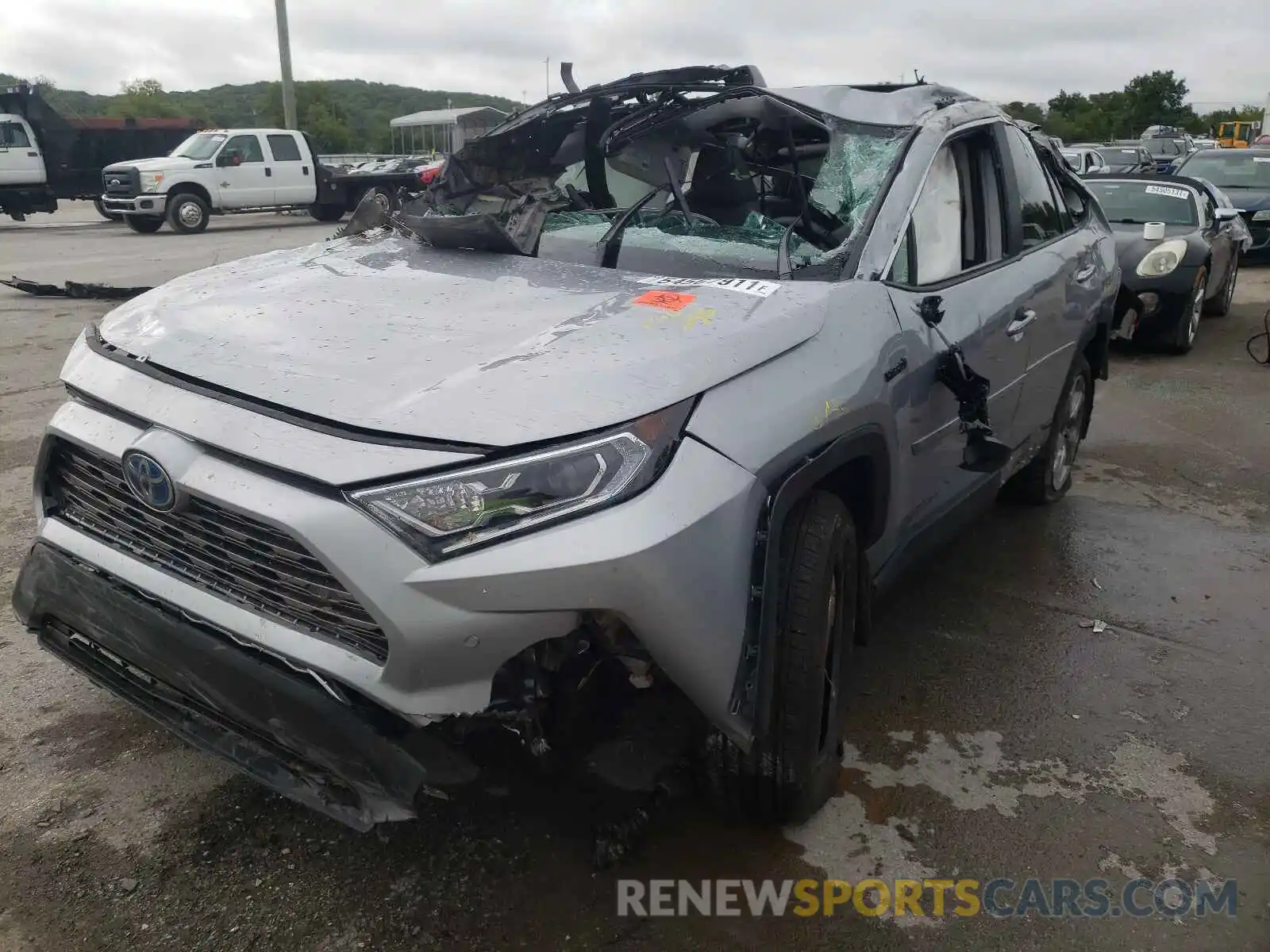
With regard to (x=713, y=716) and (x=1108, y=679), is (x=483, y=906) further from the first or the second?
(x=1108, y=679)

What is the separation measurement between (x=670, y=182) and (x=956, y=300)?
43.2 inches

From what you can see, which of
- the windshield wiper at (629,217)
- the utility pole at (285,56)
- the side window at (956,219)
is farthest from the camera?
the utility pole at (285,56)

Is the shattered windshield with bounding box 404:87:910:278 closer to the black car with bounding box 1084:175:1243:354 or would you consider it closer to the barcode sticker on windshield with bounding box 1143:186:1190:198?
the black car with bounding box 1084:175:1243:354

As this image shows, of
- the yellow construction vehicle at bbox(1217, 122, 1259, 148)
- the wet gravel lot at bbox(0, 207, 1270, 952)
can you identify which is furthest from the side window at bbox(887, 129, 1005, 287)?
the yellow construction vehicle at bbox(1217, 122, 1259, 148)

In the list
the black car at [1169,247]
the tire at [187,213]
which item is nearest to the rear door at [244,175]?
the tire at [187,213]

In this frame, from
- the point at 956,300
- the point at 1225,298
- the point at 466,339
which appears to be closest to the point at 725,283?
the point at 466,339

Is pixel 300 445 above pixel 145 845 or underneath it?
above

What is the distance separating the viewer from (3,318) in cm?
932

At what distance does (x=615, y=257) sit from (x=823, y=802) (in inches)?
66.3

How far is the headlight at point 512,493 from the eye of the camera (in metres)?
1.89

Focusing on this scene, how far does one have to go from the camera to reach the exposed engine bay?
3107 mm

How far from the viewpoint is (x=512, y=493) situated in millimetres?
1925

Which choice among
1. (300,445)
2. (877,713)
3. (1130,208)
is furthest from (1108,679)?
(1130,208)

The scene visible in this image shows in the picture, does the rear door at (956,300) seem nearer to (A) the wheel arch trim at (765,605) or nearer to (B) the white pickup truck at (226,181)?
(A) the wheel arch trim at (765,605)
